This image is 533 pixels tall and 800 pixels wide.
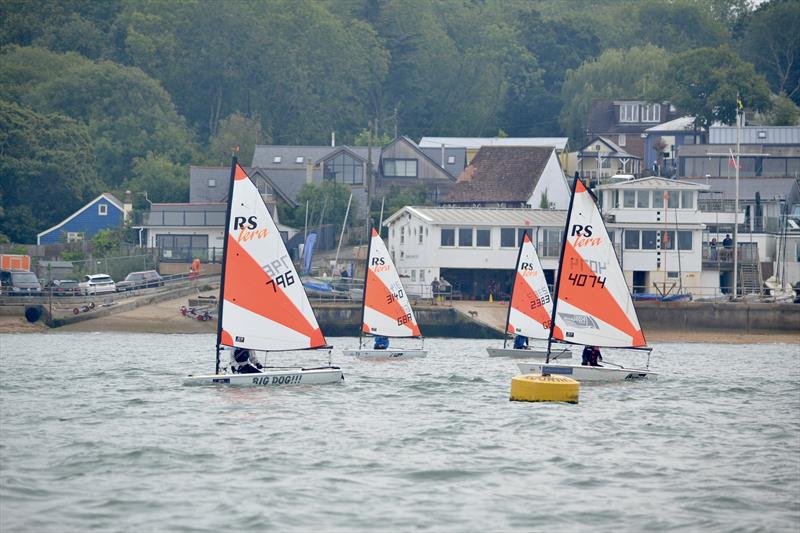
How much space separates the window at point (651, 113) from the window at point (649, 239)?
137ft

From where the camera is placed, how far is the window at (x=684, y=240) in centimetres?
7219

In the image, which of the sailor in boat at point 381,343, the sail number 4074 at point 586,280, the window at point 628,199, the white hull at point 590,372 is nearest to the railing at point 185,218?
the window at point 628,199

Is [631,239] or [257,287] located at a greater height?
[631,239]

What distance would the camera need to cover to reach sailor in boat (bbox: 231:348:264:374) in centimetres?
3216

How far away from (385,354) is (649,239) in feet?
100

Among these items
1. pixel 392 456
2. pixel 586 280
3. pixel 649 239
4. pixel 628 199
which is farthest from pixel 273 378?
pixel 628 199

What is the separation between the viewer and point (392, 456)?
24.1 metres

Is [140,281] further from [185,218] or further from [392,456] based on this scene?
[392,456]

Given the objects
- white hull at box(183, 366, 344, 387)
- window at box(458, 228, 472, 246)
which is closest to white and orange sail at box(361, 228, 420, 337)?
white hull at box(183, 366, 344, 387)

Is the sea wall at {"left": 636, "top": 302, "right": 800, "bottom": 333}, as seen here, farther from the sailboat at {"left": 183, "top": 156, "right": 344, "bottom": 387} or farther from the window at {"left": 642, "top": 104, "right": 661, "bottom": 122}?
the window at {"left": 642, "top": 104, "right": 661, "bottom": 122}

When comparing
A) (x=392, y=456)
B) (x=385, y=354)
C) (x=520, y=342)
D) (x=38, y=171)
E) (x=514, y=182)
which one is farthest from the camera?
(x=38, y=171)

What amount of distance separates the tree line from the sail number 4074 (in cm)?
6469

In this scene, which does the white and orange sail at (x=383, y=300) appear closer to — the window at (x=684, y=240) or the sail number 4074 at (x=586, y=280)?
the sail number 4074 at (x=586, y=280)

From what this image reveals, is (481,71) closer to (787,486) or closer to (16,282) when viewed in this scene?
(16,282)
